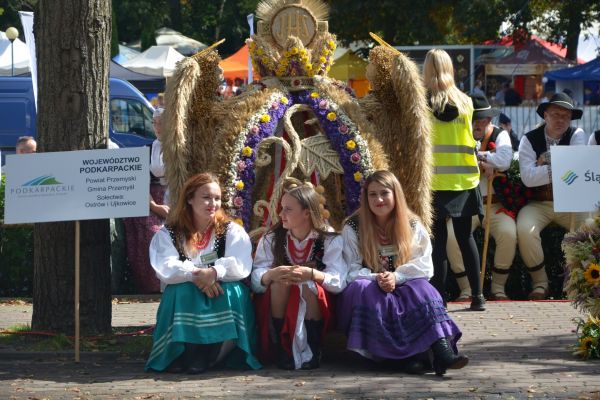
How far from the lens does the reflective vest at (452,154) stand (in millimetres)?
Answer: 9008

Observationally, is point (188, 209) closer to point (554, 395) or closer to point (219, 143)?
point (219, 143)

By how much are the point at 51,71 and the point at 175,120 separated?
3.48ft

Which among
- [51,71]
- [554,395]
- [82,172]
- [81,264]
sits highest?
[51,71]

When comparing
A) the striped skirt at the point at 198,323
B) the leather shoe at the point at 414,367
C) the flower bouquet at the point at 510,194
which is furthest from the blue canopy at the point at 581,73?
A: the striped skirt at the point at 198,323

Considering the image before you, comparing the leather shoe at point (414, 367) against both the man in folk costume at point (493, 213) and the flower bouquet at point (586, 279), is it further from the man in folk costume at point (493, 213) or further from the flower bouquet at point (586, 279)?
the man in folk costume at point (493, 213)

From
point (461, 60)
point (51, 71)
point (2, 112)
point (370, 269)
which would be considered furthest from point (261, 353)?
point (461, 60)

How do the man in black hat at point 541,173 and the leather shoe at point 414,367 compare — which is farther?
the man in black hat at point 541,173

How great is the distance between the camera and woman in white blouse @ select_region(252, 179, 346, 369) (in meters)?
7.11

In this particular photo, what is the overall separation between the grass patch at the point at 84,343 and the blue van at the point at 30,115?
34.1ft

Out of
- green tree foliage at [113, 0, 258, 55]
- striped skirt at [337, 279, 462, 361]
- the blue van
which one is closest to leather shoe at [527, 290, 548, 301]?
striped skirt at [337, 279, 462, 361]

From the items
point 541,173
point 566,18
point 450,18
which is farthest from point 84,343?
point 566,18

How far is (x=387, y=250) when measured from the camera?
7285 millimetres

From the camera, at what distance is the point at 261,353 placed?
7297 millimetres

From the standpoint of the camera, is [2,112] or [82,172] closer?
[82,172]
